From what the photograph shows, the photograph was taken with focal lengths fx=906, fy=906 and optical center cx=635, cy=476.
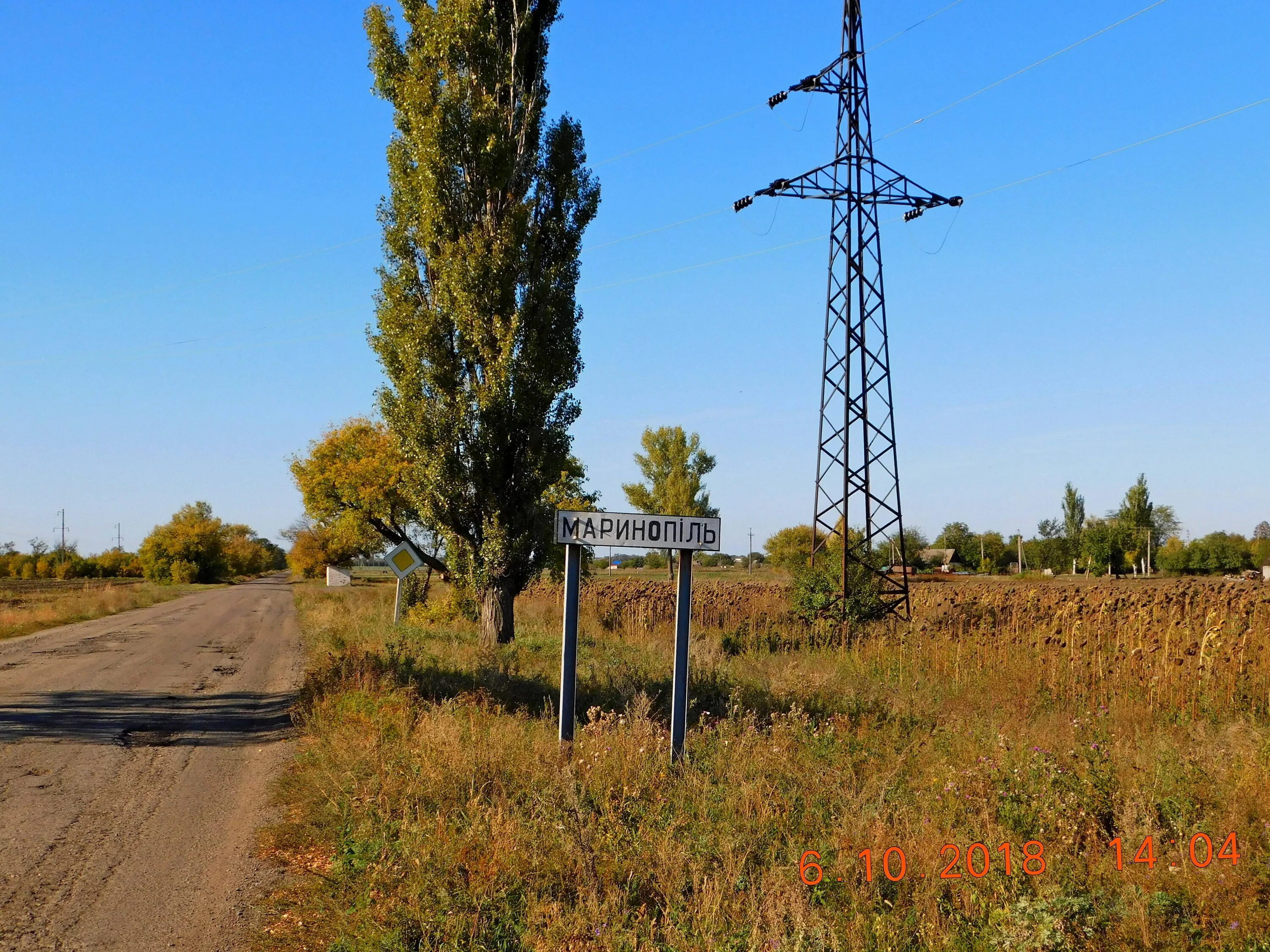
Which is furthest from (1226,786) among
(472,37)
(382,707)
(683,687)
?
(472,37)

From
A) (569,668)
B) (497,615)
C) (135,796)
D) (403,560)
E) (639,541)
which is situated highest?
(639,541)

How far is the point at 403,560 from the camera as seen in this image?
21766 mm

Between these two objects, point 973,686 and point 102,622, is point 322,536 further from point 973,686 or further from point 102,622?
point 973,686

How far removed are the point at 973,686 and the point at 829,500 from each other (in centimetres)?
768

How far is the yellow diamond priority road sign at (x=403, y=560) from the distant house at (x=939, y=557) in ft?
193

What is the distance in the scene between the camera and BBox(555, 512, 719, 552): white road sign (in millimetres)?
7574

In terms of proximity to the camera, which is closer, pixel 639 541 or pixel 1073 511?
pixel 639 541

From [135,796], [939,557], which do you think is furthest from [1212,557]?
[135,796]

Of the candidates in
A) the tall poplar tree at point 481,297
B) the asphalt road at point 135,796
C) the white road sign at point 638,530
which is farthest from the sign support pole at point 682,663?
the tall poplar tree at point 481,297

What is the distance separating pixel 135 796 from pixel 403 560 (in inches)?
554

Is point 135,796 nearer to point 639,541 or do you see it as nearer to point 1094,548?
point 639,541

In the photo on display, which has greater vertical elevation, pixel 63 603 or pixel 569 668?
pixel 569 668

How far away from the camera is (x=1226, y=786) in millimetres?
6430
